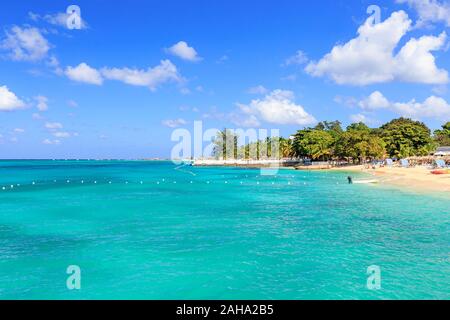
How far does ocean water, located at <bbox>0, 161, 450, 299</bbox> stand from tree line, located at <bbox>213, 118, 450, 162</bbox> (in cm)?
5888

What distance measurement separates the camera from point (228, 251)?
18.0 m

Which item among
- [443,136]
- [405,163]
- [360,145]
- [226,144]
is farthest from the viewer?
[226,144]

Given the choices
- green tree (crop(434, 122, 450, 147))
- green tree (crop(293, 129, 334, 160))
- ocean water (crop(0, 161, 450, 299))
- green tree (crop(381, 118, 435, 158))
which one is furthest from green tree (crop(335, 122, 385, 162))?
ocean water (crop(0, 161, 450, 299))

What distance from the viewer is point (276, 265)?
15625 millimetres

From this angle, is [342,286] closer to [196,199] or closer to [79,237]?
[79,237]

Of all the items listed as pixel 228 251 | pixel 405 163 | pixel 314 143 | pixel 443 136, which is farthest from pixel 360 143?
pixel 228 251

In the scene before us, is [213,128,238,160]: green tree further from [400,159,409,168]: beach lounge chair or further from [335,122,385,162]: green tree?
[400,159,409,168]: beach lounge chair

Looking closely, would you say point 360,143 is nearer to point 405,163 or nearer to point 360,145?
point 360,145

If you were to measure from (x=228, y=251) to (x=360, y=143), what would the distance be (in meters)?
76.0

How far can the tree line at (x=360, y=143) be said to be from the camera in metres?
88.6

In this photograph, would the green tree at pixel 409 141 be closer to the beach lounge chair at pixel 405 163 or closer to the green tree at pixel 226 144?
the beach lounge chair at pixel 405 163

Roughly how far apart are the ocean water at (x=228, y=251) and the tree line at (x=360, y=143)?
58.9 meters

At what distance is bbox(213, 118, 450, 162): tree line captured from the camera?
8857 cm

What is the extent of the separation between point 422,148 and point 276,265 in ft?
286
